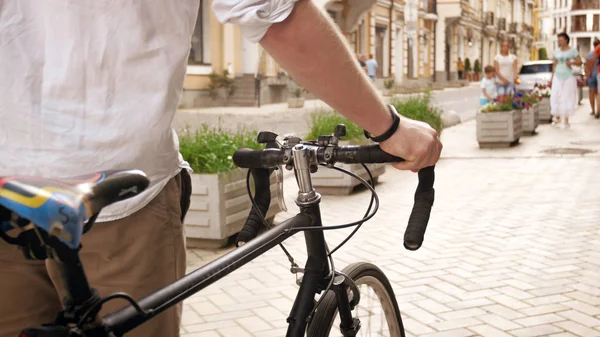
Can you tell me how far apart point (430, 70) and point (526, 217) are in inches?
1731

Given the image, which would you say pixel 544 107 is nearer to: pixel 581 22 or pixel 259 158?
pixel 259 158

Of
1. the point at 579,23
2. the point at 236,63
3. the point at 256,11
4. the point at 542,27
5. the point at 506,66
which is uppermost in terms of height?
the point at 579,23

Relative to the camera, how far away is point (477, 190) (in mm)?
8273

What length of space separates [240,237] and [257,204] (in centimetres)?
12

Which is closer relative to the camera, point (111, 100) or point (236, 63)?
point (111, 100)

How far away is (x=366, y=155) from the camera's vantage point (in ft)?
5.82

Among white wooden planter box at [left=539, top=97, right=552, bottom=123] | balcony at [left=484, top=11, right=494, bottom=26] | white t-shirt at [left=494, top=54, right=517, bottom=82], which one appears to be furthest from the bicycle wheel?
balcony at [left=484, top=11, right=494, bottom=26]

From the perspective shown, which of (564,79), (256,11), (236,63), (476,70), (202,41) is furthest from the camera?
(476,70)

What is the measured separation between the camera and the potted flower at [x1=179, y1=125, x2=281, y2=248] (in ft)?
18.4

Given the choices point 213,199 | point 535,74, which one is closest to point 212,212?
point 213,199

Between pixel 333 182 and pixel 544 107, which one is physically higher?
pixel 544 107

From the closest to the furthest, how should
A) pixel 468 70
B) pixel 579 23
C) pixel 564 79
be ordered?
1. pixel 564 79
2. pixel 468 70
3. pixel 579 23

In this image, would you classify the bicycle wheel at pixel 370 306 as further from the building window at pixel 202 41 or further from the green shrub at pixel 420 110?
the building window at pixel 202 41

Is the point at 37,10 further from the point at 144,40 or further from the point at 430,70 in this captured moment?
the point at 430,70
